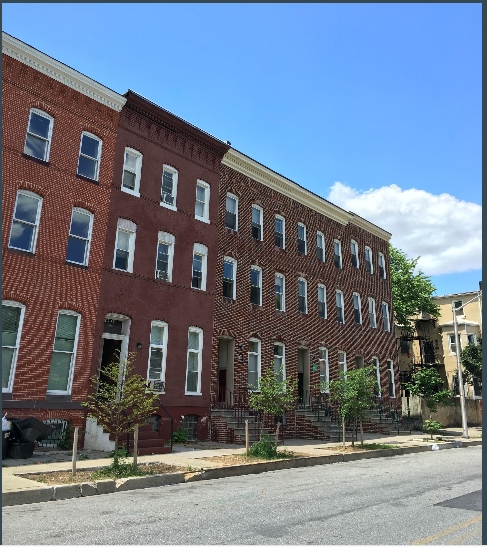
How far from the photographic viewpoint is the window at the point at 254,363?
22.2m

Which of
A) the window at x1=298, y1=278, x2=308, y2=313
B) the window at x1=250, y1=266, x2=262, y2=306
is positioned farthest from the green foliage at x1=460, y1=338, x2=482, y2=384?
the window at x1=250, y1=266, x2=262, y2=306

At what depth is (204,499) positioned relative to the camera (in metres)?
9.06

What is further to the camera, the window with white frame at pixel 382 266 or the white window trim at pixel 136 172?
the window with white frame at pixel 382 266

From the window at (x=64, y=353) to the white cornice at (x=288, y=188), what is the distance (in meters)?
11.0


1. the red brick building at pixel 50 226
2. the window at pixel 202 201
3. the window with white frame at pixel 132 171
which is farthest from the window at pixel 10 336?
the window at pixel 202 201

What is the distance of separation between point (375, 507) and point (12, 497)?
6450 millimetres

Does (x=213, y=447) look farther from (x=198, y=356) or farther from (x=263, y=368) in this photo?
(x=263, y=368)

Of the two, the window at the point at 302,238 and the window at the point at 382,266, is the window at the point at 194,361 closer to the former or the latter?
the window at the point at 302,238

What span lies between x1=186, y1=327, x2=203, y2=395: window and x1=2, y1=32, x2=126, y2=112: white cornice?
9.53m

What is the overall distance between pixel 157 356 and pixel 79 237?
17.5ft

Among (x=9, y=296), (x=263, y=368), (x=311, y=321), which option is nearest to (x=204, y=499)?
(x=9, y=296)

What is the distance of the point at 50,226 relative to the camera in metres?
16.1

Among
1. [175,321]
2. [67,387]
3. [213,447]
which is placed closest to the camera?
[67,387]

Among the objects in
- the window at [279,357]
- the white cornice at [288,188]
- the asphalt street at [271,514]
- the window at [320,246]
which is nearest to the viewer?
the asphalt street at [271,514]
